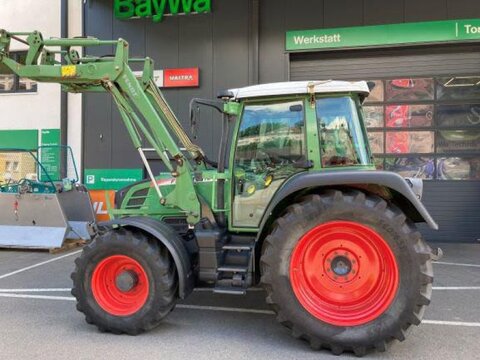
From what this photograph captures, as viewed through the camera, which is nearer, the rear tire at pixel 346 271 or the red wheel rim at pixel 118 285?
the rear tire at pixel 346 271

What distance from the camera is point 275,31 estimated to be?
9.89m

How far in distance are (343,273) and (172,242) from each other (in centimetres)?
152

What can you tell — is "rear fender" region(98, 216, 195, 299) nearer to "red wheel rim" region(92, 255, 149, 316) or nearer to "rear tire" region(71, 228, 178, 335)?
"rear tire" region(71, 228, 178, 335)

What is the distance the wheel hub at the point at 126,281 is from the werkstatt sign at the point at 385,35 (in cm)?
699

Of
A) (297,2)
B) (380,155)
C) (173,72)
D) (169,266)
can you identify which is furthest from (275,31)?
(169,266)

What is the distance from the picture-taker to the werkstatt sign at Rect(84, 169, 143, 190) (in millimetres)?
10422

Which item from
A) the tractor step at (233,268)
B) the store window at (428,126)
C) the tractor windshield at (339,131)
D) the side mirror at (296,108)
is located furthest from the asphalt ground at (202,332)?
the store window at (428,126)

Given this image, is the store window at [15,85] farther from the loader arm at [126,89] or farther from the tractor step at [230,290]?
the tractor step at [230,290]

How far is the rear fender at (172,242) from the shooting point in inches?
161

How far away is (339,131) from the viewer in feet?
13.9

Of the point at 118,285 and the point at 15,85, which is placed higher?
the point at 15,85

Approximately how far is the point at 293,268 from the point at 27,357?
2.28m

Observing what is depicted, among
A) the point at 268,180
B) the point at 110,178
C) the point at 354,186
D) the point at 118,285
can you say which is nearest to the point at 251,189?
the point at 268,180

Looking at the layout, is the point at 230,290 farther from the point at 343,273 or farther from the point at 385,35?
the point at 385,35
